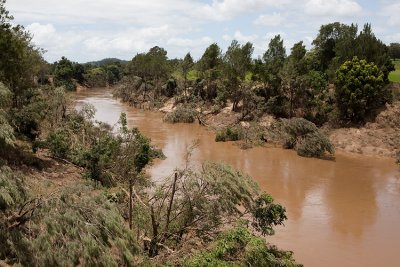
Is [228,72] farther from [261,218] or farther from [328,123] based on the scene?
[261,218]

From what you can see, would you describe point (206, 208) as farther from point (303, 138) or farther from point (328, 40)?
point (328, 40)

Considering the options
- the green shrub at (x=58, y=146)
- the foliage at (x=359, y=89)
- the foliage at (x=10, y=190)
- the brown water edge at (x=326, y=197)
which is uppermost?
the foliage at (x=359, y=89)

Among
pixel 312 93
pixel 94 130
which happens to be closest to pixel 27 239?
pixel 94 130

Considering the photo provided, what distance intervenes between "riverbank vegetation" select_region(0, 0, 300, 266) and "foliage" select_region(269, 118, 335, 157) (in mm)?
13421

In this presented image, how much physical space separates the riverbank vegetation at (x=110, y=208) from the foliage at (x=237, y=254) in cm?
3

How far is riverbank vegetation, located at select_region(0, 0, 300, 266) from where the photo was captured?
28.2ft

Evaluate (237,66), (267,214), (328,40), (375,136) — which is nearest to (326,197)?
(267,214)

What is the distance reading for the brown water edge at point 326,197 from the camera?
16281mm

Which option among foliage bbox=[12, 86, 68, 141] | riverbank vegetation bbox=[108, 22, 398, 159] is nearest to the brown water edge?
riverbank vegetation bbox=[108, 22, 398, 159]

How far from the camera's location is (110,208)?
394 inches

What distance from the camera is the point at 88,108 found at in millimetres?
29078

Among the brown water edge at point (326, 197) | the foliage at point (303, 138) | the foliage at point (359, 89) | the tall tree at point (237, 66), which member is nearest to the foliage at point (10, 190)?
the brown water edge at point (326, 197)

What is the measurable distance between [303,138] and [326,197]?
10.1m

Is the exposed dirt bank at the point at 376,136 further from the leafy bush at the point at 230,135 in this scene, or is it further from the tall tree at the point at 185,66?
the tall tree at the point at 185,66
